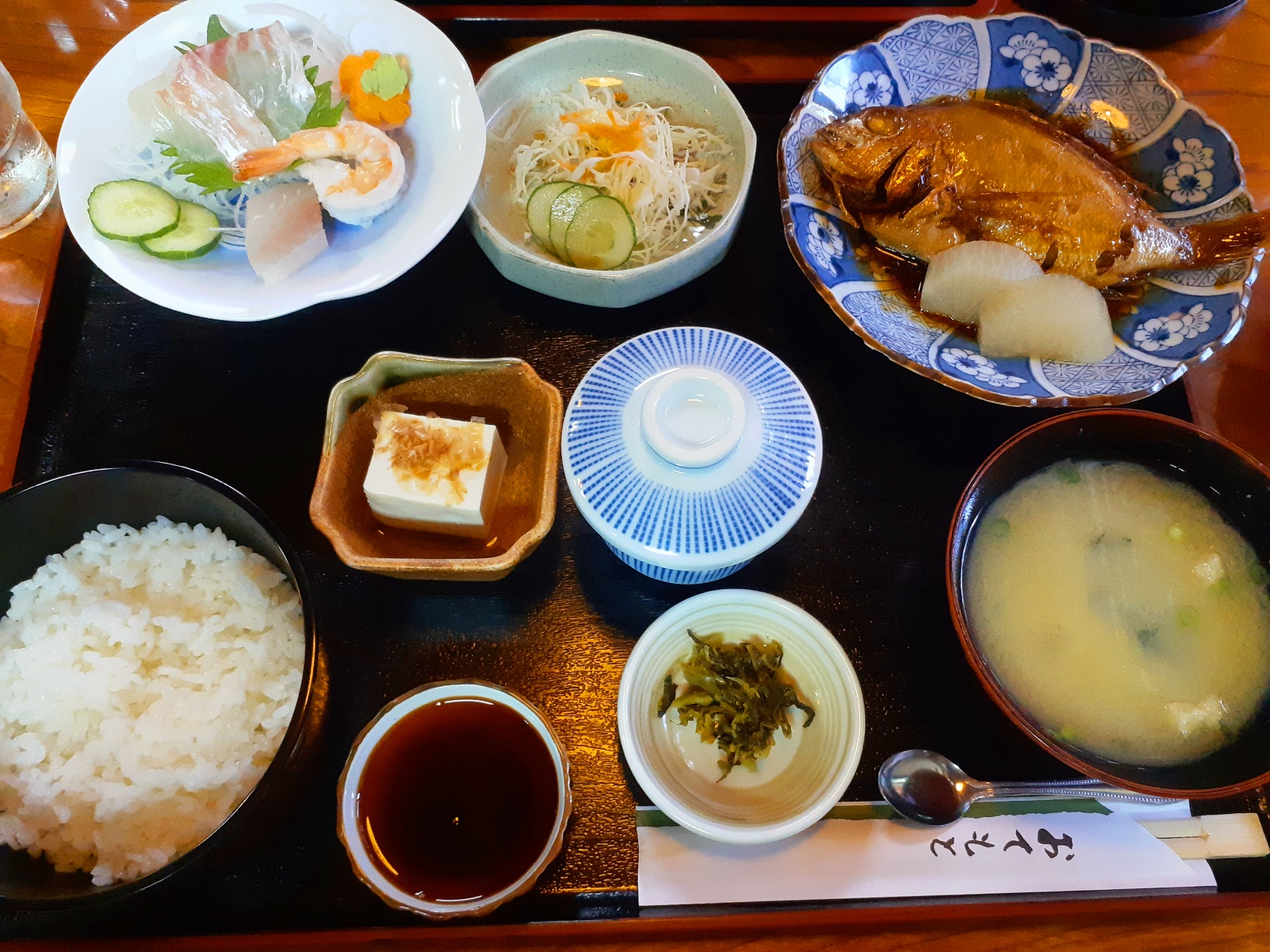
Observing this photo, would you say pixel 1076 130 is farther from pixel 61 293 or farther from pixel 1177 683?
A: pixel 61 293

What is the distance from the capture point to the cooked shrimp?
5.57 feet

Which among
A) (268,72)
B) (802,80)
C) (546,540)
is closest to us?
(546,540)

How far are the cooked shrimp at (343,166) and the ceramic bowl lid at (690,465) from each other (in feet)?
2.30

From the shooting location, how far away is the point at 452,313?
1.83 metres

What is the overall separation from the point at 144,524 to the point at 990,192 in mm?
1925

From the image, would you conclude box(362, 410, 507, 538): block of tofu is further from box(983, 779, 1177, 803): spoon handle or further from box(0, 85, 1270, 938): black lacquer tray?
box(983, 779, 1177, 803): spoon handle

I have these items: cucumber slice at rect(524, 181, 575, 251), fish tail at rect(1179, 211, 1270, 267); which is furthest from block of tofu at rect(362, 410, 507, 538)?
fish tail at rect(1179, 211, 1270, 267)

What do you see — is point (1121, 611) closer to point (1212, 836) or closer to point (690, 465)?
point (1212, 836)

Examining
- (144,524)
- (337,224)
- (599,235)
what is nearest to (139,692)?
(144,524)

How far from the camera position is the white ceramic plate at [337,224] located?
5.32 ft

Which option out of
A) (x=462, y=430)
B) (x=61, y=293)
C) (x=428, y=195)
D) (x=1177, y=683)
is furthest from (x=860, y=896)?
(x=61, y=293)

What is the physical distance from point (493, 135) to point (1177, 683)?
1897mm

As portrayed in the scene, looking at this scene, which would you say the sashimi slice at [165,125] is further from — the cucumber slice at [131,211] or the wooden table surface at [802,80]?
the wooden table surface at [802,80]

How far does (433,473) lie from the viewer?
58.4 inches
